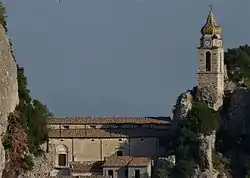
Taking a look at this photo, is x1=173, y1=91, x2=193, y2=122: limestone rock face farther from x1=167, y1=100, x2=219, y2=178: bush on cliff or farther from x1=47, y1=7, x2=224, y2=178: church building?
x1=47, y1=7, x2=224, y2=178: church building

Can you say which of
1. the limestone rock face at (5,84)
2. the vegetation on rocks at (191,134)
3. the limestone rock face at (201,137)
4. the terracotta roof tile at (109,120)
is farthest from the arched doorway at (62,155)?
the limestone rock face at (5,84)

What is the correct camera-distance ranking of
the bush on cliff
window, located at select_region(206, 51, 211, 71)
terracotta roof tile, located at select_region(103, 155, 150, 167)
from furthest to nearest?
window, located at select_region(206, 51, 211, 71) < terracotta roof tile, located at select_region(103, 155, 150, 167) < the bush on cliff

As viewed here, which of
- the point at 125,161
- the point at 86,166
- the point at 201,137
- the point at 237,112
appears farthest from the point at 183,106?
the point at 86,166

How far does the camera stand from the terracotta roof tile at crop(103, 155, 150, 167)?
4126 inches

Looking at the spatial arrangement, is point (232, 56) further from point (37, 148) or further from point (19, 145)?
point (19, 145)

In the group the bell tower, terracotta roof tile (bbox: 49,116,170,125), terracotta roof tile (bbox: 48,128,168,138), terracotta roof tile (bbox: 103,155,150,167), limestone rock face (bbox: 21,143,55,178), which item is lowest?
limestone rock face (bbox: 21,143,55,178)

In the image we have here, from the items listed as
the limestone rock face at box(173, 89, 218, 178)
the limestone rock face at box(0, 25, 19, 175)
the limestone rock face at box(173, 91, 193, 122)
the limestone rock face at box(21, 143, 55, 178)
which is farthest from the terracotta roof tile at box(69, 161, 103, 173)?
the limestone rock face at box(0, 25, 19, 175)

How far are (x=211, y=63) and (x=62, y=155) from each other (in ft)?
48.5

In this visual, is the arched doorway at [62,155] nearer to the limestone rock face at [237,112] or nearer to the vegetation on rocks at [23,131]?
the vegetation on rocks at [23,131]

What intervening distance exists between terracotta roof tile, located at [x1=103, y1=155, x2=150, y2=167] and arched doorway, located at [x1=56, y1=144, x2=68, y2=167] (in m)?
3.82

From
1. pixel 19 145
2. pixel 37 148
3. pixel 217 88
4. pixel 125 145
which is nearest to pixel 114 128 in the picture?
pixel 125 145

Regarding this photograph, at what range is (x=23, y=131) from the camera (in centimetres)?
7750

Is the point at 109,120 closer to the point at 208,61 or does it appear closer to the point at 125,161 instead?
the point at 125,161

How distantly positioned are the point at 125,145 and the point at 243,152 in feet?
33.7
